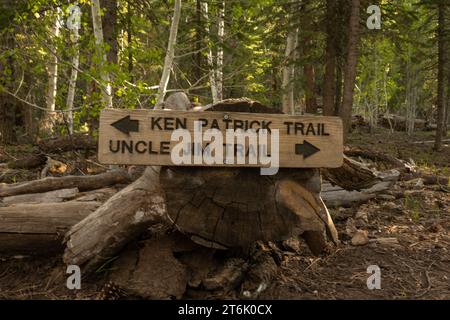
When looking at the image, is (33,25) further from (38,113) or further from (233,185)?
(38,113)

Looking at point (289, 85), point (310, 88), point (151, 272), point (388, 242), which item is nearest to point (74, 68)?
point (151, 272)

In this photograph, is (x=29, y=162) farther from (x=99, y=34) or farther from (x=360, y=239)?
(x=360, y=239)

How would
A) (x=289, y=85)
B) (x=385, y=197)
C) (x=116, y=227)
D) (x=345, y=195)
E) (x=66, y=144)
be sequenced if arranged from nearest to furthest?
(x=116, y=227), (x=345, y=195), (x=385, y=197), (x=66, y=144), (x=289, y=85)

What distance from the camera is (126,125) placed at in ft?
9.58

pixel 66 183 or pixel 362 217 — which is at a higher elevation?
pixel 66 183

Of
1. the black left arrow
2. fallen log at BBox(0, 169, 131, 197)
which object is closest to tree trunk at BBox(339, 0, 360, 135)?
fallen log at BBox(0, 169, 131, 197)

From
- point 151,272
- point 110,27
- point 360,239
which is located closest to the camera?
point 151,272

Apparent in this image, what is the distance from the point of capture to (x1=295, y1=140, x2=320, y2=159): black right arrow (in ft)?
10.4

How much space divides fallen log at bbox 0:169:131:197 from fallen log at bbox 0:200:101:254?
0.94m

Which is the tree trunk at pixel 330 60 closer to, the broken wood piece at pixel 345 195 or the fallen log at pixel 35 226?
the broken wood piece at pixel 345 195

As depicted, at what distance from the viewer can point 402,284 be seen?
3387mm

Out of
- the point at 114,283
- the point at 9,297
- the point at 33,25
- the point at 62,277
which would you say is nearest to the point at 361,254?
the point at 114,283

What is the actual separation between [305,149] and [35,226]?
8.18ft

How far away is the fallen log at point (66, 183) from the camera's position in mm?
4598
